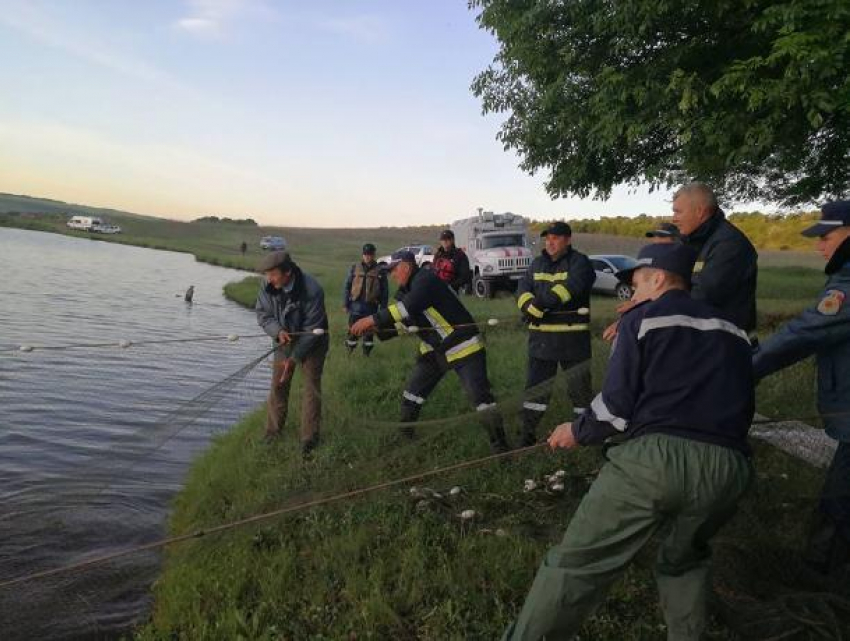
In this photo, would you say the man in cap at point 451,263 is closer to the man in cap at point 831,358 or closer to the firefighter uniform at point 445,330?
the firefighter uniform at point 445,330

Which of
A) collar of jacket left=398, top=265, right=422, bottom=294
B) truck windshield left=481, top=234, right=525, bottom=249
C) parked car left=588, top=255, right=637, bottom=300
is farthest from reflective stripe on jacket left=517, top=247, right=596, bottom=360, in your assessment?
truck windshield left=481, top=234, right=525, bottom=249

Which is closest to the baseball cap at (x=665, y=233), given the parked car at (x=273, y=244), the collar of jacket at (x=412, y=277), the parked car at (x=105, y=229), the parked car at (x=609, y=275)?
the collar of jacket at (x=412, y=277)

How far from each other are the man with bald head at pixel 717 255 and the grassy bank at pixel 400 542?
4.06 ft

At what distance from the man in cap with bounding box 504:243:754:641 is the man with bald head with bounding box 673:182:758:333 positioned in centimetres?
174

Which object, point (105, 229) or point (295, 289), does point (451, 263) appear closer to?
point (295, 289)

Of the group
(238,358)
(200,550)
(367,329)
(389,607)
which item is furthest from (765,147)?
(238,358)

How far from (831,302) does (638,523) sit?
73.4 inches

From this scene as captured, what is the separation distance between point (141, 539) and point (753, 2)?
8071 millimetres

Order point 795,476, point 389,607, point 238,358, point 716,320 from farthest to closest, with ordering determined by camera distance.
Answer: point 238,358 → point 795,476 → point 389,607 → point 716,320

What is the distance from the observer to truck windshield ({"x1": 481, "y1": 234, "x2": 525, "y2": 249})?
23484mm

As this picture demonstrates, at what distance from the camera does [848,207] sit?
12.1 feet

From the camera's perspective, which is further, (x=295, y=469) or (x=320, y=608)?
(x=295, y=469)

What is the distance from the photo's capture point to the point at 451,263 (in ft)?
37.4

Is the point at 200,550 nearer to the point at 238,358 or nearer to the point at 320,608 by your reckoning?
the point at 320,608
